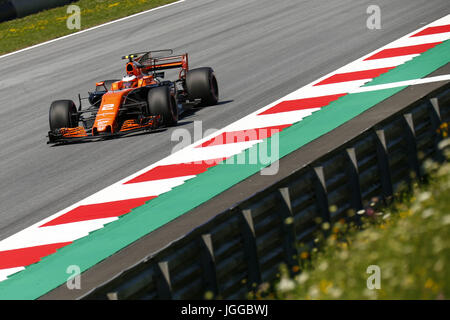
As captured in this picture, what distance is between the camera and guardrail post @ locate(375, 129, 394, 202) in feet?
26.6

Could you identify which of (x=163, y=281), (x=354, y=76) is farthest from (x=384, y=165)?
(x=354, y=76)

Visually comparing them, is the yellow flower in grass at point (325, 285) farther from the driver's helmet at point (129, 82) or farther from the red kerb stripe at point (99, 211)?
the driver's helmet at point (129, 82)

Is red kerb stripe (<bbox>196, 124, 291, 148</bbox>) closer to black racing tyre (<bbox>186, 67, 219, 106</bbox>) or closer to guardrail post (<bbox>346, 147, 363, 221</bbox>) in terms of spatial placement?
black racing tyre (<bbox>186, 67, 219, 106</bbox>)

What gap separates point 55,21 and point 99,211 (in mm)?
20143

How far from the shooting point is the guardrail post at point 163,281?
5793 mm

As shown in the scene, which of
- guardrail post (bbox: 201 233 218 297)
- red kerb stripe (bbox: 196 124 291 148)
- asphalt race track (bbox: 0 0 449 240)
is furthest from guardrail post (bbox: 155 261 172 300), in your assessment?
red kerb stripe (bbox: 196 124 291 148)

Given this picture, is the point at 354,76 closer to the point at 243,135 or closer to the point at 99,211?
the point at 243,135

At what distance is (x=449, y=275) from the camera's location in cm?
486

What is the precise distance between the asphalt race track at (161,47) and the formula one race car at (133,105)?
0.76ft

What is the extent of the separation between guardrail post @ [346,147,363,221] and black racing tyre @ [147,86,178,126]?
5.03 m

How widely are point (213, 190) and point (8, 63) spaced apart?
15546 millimetres

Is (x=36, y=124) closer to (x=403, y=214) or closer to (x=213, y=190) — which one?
(x=213, y=190)

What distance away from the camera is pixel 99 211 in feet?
31.5

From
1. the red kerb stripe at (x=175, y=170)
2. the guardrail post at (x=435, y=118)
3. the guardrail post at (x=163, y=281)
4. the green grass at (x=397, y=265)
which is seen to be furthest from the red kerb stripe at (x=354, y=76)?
the guardrail post at (x=163, y=281)
